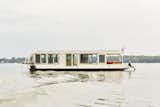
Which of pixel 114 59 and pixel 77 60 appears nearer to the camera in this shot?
pixel 77 60

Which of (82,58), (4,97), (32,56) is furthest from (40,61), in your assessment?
(4,97)

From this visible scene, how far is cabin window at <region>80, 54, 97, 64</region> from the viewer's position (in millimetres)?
64062

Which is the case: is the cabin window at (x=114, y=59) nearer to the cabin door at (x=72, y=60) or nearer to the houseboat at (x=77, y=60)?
the houseboat at (x=77, y=60)

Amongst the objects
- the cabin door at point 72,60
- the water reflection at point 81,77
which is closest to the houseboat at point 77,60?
the cabin door at point 72,60

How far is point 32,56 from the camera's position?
6575 cm

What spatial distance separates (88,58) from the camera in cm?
6481

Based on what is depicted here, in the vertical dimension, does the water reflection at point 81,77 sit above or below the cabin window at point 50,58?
below

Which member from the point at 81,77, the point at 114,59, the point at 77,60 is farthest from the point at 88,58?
the point at 81,77

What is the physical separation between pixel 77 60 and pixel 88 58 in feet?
5.80

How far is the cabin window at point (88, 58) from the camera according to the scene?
210ft

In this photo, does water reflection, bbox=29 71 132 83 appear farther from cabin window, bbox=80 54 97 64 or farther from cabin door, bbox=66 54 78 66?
cabin window, bbox=80 54 97 64

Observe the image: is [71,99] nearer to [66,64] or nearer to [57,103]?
[57,103]

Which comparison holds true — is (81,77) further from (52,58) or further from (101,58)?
(52,58)

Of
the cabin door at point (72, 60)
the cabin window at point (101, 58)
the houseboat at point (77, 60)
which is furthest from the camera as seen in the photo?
the cabin door at point (72, 60)
